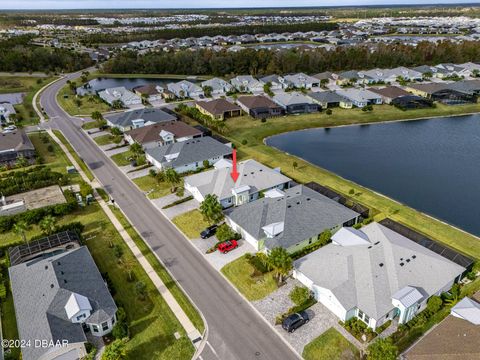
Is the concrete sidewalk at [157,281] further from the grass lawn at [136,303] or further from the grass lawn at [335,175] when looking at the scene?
the grass lawn at [335,175]

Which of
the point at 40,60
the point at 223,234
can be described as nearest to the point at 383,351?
the point at 223,234

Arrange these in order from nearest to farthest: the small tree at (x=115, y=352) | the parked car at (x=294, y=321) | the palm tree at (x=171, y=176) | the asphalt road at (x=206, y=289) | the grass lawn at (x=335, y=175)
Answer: the small tree at (x=115, y=352), the asphalt road at (x=206, y=289), the parked car at (x=294, y=321), the grass lawn at (x=335, y=175), the palm tree at (x=171, y=176)

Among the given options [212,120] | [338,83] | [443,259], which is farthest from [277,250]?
[338,83]

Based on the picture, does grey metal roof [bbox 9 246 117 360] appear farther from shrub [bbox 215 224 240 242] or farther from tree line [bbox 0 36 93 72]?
tree line [bbox 0 36 93 72]

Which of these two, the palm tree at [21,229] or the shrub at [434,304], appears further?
the palm tree at [21,229]

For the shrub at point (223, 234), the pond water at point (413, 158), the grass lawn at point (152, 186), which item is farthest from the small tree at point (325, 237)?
the grass lawn at point (152, 186)

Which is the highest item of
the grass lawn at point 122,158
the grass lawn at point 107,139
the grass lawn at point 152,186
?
the grass lawn at point 107,139

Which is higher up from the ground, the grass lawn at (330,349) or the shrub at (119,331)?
the shrub at (119,331)

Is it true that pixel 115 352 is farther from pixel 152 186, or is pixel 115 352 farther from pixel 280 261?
pixel 152 186
